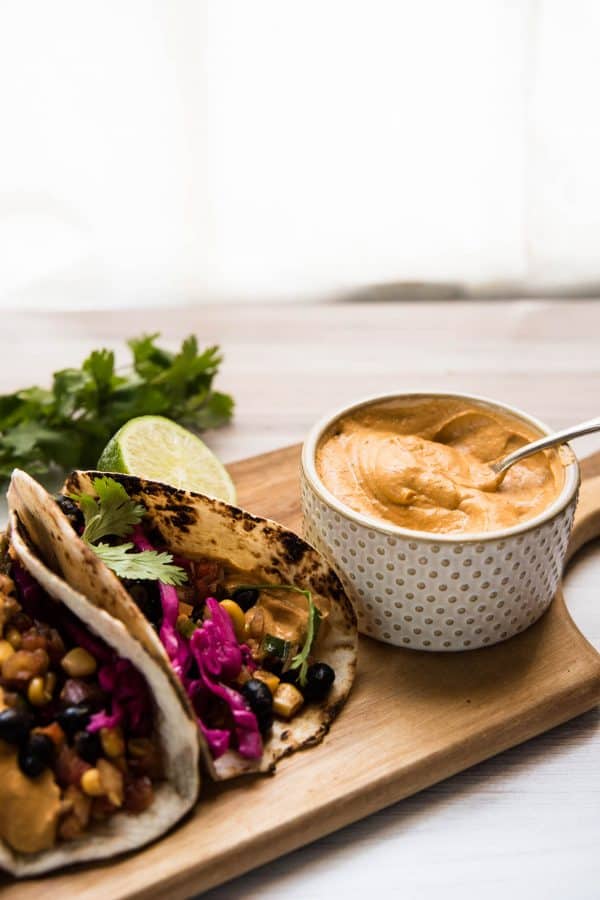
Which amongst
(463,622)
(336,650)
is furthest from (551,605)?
(336,650)

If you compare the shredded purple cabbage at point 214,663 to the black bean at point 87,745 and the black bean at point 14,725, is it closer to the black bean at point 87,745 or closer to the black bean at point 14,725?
the black bean at point 87,745

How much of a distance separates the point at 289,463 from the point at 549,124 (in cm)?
295

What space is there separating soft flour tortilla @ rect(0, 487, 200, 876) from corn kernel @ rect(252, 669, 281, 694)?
14.7 inches

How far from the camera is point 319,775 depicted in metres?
2.75

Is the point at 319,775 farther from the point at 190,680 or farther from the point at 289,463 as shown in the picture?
the point at 289,463

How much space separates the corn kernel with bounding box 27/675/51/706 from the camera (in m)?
2.63

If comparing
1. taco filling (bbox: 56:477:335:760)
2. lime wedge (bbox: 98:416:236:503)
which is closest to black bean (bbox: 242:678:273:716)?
taco filling (bbox: 56:477:335:760)

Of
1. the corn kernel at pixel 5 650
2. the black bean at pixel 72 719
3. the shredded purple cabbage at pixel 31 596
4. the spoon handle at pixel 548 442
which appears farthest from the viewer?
the spoon handle at pixel 548 442

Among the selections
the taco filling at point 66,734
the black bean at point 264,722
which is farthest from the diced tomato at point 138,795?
the black bean at point 264,722

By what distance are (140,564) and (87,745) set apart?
57 cm

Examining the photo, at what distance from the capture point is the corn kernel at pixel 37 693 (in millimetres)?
2629

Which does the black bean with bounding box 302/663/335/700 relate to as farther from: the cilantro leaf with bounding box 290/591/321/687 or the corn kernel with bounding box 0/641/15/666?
the corn kernel with bounding box 0/641/15/666

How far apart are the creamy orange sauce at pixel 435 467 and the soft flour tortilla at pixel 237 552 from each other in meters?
0.25

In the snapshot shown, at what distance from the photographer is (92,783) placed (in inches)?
99.4
